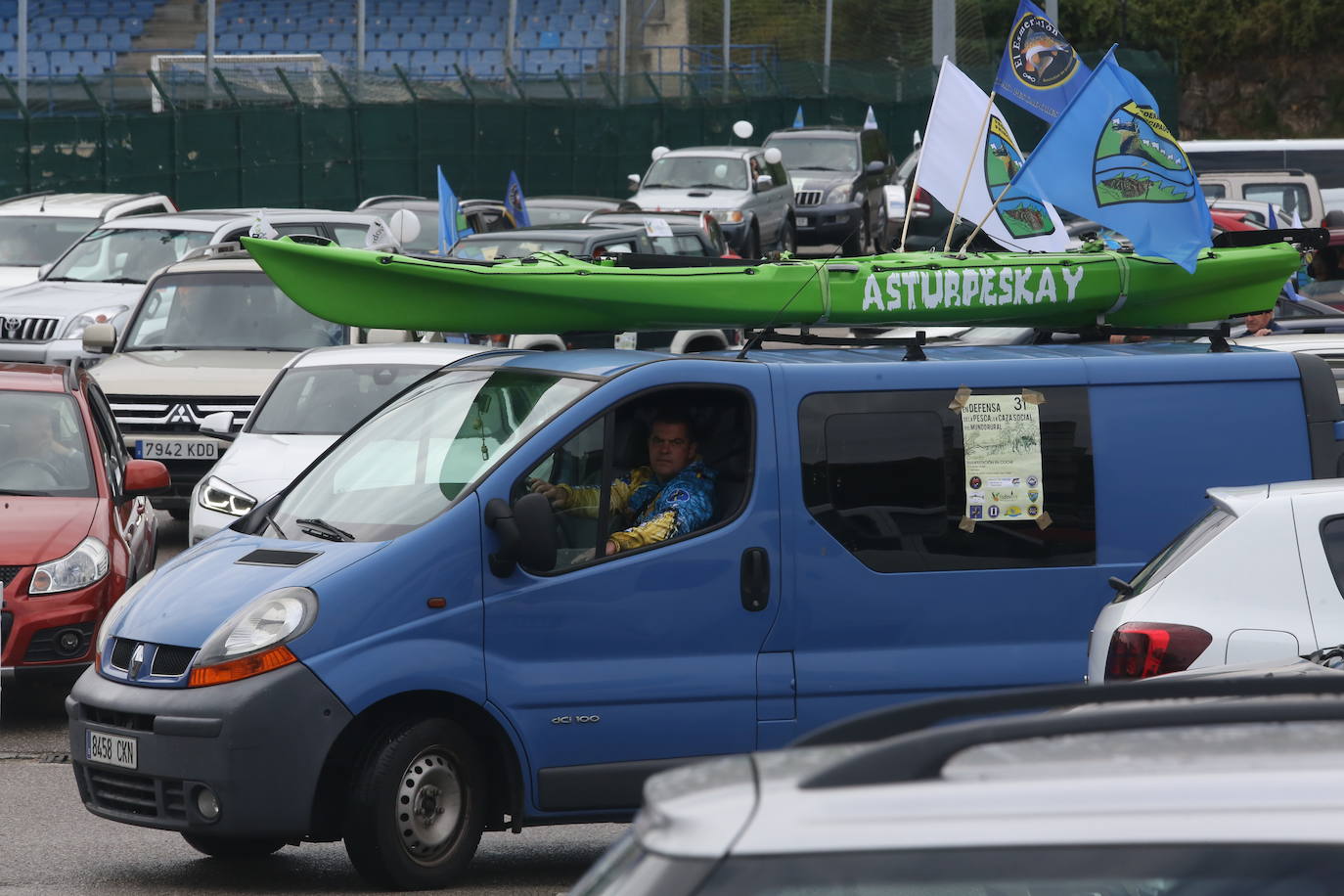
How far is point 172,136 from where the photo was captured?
106 feet

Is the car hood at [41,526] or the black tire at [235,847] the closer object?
the black tire at [235,847]

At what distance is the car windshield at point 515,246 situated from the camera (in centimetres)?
1689

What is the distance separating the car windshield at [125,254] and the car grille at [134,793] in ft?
43.4

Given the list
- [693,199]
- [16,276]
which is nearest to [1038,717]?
[16,276]

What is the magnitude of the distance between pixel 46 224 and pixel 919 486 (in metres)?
17.5

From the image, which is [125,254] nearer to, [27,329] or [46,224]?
[27,329]

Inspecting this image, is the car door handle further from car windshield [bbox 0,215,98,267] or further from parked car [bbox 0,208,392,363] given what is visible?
car windshield [bbox 0,215,98,267]

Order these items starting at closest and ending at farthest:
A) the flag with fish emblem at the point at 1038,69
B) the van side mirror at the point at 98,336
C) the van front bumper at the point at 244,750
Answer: the van front bumper at the point at 244,750 → the flag with fish emblem at the point at 1038,69 → the van side mirror at the point at 98,336

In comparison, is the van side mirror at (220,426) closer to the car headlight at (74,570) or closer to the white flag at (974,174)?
the car headlight at (74,570)

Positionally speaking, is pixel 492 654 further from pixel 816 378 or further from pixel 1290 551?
pixel 1290 551

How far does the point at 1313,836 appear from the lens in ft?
6.69

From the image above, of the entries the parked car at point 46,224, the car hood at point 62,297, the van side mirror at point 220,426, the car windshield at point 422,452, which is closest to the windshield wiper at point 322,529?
the car windshield at point 422,452

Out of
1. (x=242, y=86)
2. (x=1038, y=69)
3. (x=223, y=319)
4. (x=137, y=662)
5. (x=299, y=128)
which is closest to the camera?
(x=137, y=662)

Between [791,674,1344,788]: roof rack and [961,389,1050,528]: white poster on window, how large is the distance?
Result: 13.3ft
